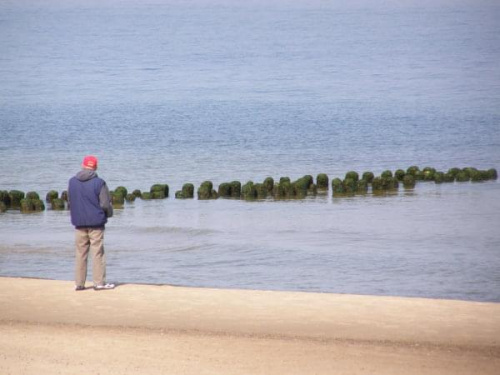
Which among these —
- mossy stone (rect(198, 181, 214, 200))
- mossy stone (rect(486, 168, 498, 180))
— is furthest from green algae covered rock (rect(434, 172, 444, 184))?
mossy stone (rect(198, 181, 214, 200))

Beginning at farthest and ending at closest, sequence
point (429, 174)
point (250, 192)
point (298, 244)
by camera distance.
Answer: point (429, 174) < point (250, 192) < point (298, 244)

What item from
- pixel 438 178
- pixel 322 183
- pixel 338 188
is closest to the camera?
pixel 338 188

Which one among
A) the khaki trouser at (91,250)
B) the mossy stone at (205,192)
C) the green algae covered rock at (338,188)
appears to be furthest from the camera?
the green algae covered rock at (338,188)

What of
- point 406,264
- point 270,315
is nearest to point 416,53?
point 406,264

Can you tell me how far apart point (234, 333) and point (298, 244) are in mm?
10842

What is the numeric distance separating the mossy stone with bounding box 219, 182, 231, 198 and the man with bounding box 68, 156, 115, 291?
637 inches

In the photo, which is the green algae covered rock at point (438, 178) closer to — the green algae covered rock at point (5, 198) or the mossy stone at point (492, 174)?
the mossy stone at point (492, 174)

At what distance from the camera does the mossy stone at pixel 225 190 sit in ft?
102

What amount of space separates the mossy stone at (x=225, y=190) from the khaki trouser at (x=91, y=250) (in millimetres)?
16097

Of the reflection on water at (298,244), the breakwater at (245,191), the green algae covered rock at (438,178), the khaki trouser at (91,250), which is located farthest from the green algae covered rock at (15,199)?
the khaki trouser at (91,250)

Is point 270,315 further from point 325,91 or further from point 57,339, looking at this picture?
point 325,91

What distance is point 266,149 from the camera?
47625 mm

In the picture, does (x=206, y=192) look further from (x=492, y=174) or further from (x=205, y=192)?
(x=492, y=174)

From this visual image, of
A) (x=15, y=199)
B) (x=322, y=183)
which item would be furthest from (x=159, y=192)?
(x=322, y=183)
